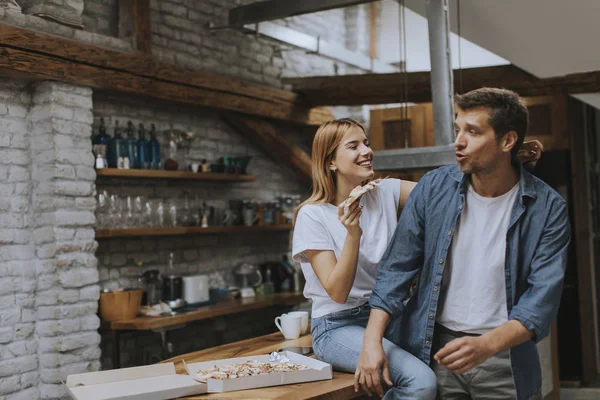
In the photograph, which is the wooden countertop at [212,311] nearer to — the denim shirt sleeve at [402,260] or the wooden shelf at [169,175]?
the wooden shelf at [169,175]

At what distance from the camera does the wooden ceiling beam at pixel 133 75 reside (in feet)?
15.4

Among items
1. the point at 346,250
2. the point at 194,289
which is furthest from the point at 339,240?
the point at 194,289

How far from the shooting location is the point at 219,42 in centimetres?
689

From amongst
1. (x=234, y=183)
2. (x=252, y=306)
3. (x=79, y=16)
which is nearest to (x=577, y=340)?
(x=252, y=306)

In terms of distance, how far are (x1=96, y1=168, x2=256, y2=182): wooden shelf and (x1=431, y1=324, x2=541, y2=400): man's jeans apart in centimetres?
365

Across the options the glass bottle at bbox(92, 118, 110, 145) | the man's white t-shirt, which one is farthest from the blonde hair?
the glass bottle at bbox(92, 118, 110, 145)

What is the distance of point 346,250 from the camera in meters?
2.52

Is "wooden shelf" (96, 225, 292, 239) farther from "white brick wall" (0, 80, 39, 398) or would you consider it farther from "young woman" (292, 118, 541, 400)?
"young woman" (292, 118, 541, 400)

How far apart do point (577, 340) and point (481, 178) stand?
4453mm

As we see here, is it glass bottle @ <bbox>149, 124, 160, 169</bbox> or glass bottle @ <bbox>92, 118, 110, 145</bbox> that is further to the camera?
glass bottle @ <bbox>149, 124, 160, 169</bbox>

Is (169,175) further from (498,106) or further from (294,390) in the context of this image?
(498,106)

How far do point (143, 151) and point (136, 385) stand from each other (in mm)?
3726

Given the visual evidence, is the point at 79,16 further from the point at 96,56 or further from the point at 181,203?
the point at 181,203

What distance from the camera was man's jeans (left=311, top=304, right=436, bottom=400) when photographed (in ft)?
7.51
